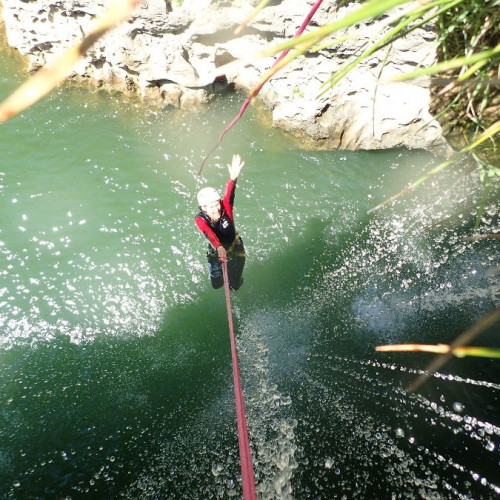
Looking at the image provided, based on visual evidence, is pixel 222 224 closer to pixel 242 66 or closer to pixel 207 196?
pixel 207 196

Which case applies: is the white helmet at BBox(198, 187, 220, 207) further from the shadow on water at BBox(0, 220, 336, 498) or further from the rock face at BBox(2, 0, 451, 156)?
the rock face at BBox(2, 0, 451, 156)

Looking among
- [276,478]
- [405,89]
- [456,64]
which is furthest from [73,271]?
[405,89]

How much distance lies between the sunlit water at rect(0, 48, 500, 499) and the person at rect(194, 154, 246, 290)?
0.28m

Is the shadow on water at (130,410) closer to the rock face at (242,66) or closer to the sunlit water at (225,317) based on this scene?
the sunlit water at (225,317)

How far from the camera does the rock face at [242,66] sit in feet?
20.2

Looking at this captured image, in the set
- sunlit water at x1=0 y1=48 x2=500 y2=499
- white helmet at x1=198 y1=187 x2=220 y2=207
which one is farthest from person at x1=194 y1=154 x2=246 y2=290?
sunlit water at x1=0 y1=48 x2=500 y2=499

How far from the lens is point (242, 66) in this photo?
642cm

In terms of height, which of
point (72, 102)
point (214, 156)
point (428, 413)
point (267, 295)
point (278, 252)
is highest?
point (72, 102)

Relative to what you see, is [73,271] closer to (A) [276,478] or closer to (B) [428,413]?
(A) [276,478]

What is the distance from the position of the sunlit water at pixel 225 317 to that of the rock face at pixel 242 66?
49cm

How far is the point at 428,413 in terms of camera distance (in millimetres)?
4086

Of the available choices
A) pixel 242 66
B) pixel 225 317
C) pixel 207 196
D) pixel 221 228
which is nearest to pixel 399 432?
pixel 225 317

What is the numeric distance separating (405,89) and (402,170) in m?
1.39

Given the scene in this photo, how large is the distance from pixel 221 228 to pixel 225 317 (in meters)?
1.41
